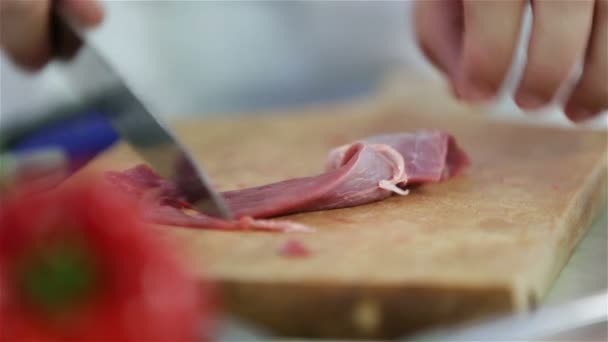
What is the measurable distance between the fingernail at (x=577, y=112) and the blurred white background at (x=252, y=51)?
97cm

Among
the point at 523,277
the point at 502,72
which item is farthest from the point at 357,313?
the point at 502,72

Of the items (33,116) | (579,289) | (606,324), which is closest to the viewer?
(606,324)

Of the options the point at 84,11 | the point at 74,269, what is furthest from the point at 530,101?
the point at 74,269

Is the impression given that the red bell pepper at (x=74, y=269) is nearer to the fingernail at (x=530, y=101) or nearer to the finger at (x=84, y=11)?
the finger at (x=84, y=11)

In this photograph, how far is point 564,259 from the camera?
4.60 feet

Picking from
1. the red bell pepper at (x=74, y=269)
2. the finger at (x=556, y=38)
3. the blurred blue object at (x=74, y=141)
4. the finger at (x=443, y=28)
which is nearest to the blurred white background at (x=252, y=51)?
the blurred blue object at (x=74, y=141)

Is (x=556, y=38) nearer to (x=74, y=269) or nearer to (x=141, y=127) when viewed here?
(x=141, y=127)

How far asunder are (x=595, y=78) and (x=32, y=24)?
3.79 ft

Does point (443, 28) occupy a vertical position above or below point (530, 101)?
above

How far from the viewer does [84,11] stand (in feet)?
6.02

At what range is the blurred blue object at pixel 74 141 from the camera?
7.60 ft

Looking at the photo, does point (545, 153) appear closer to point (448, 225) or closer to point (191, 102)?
point (448, 225)

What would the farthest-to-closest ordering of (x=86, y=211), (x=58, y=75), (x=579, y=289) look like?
1. (x=58, y=75)
2. (x=579, y=289)
3. (x=86, y=211)

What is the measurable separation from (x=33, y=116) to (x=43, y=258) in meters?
1.82
